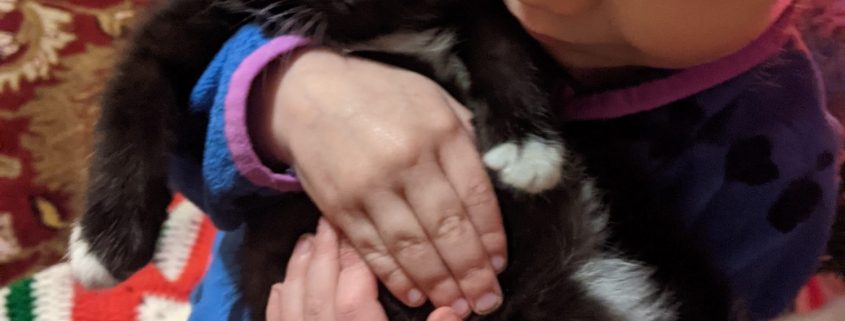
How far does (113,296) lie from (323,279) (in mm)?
606

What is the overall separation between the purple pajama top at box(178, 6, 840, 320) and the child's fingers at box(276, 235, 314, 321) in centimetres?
6

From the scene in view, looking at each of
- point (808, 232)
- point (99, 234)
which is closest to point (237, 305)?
point (99, 234)

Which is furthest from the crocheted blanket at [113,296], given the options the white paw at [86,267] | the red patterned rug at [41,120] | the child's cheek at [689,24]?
the child's cheek at [689,24]

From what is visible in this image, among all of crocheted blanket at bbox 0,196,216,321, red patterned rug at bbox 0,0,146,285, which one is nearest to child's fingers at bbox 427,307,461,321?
crocheted blanket at bbox 0,196,216,321

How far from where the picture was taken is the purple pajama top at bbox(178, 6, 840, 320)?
29.7 inches

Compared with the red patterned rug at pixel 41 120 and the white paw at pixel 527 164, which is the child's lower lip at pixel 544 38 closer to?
the white paw at pixel 527 164

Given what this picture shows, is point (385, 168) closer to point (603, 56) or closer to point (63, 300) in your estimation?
point (603, 56)

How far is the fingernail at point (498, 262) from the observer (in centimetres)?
72

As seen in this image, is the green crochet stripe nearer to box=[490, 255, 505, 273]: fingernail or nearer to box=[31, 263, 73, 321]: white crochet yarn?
box=[31, 263, 73, 321]: white crochet yarn

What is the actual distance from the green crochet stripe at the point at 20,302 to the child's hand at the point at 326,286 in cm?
59

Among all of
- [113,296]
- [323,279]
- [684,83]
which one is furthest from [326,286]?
[113,296]

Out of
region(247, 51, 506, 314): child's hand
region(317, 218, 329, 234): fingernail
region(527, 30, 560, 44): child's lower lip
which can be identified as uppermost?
region(527, 30, 560, 44): child's lower lip

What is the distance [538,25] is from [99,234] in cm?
48

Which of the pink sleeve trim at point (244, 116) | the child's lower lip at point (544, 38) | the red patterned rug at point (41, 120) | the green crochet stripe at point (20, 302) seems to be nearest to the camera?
the child's lower lip at point (544, 38)
